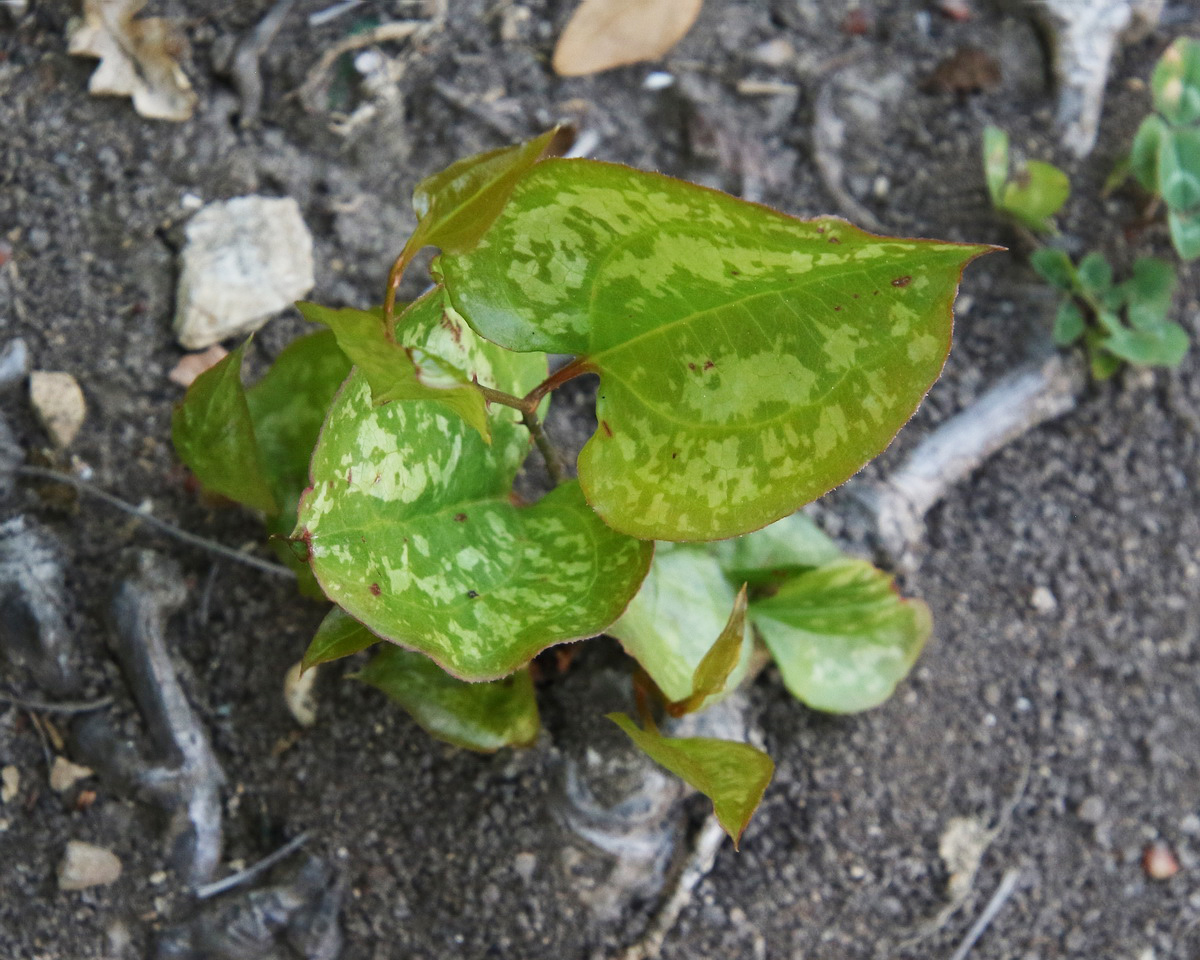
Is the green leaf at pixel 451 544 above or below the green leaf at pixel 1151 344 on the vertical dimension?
above

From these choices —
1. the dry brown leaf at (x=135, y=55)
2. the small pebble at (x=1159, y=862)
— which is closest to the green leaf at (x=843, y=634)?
the small pebble at (x=1159, y=862)

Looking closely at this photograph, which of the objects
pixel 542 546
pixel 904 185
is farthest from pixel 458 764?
pixel 904 185

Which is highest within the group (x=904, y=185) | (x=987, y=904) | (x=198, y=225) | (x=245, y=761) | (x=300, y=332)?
(x=198, y=225)

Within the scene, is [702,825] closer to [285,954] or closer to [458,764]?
[458,764]

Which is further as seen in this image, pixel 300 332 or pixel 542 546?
pixel 300 332

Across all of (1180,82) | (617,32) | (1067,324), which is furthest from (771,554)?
(1180,82)

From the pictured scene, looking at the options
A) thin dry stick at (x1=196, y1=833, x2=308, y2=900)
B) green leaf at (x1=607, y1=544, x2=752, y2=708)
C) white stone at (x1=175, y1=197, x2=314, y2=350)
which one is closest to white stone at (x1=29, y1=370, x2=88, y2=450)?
white stone at (x1=175, y1=197, x2=314, y2=350)

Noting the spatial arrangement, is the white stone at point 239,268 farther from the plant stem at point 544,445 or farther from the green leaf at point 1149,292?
the green leaf at point 1149,292
